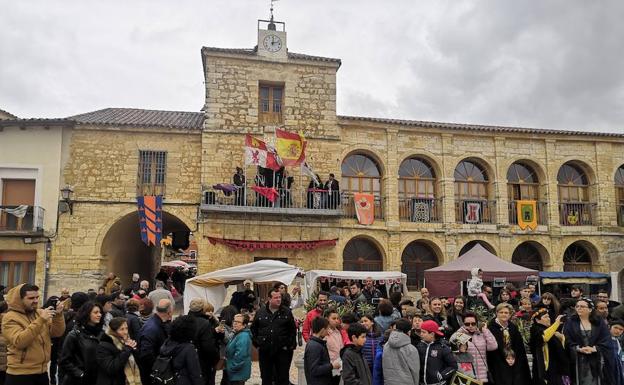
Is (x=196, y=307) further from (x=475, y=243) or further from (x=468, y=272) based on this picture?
(x=475, y=243)

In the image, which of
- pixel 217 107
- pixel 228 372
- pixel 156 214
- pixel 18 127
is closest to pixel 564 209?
pixel 217 107

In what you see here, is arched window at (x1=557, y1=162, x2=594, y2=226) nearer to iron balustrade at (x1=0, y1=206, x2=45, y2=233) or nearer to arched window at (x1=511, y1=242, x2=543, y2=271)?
arched window at (x1=511, y1=242, x2=543, y2=271)

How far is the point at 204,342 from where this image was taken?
6.06 meters

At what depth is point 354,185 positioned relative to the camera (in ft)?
64.0

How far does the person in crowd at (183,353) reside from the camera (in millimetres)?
5258

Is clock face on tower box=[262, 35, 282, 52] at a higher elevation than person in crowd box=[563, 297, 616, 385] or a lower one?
higher

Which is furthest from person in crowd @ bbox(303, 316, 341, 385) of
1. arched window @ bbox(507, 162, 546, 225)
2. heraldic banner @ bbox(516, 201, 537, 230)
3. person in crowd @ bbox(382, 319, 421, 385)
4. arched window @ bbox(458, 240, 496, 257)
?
arched window @ bbox(507, 162, 546, 225)

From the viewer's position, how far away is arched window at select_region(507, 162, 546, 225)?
2053 cm

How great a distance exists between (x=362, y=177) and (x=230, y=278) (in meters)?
8.40

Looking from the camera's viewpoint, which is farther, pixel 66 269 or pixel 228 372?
pixel 66 269

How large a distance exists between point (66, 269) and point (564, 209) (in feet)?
59.4

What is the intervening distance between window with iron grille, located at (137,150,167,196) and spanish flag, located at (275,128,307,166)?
13.5 ft

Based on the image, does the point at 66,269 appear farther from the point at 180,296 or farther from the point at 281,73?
the point at 281,73

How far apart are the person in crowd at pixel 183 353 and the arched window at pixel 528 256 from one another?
1768 centimetres
